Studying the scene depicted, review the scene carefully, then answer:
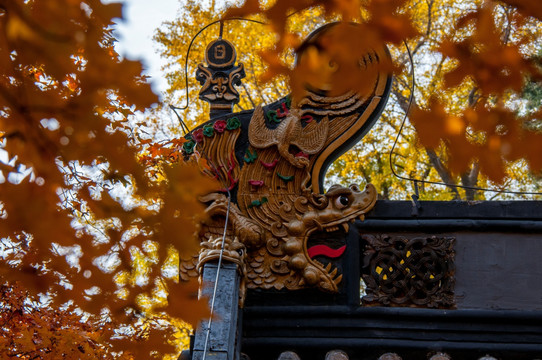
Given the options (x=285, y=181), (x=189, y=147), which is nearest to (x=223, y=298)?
(x=285, y=181)

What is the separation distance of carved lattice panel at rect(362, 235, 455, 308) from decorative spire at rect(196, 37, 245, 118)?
1.62 m

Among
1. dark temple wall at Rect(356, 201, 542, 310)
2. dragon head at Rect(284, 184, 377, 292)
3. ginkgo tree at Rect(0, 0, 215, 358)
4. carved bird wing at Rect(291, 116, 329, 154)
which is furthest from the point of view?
carved bird wing at Rect(291, 116, 329, 154)

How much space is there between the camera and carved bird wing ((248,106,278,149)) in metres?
6.45

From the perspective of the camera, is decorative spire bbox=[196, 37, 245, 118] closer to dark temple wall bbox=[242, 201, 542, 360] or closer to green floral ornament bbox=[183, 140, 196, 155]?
green floral ornament bbox=[183, 140, 196, 155]

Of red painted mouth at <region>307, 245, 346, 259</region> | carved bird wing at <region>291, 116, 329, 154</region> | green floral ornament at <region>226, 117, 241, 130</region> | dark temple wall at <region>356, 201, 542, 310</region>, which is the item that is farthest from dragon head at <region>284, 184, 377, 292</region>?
green floral ornament at <region>226, 117, 241, 130</region>

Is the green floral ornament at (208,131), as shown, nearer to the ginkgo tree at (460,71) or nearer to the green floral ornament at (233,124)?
the green floral ornament at (233,124)

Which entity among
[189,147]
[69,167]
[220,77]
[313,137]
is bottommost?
[69,167]

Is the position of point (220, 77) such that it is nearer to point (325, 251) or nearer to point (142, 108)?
point (325, 251)

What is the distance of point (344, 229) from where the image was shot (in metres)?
6.19

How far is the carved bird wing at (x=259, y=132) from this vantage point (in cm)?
645

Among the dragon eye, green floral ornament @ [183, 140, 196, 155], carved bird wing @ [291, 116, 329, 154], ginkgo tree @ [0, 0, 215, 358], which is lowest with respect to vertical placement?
ginkgo tree @ [0, 0, 215, 358]

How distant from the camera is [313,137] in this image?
6.47m

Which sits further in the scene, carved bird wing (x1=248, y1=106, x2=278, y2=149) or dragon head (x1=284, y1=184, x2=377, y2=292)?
carved bird wing (x1=248, y1=106, x2=278, y2=149)

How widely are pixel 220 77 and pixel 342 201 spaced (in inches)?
58.5
